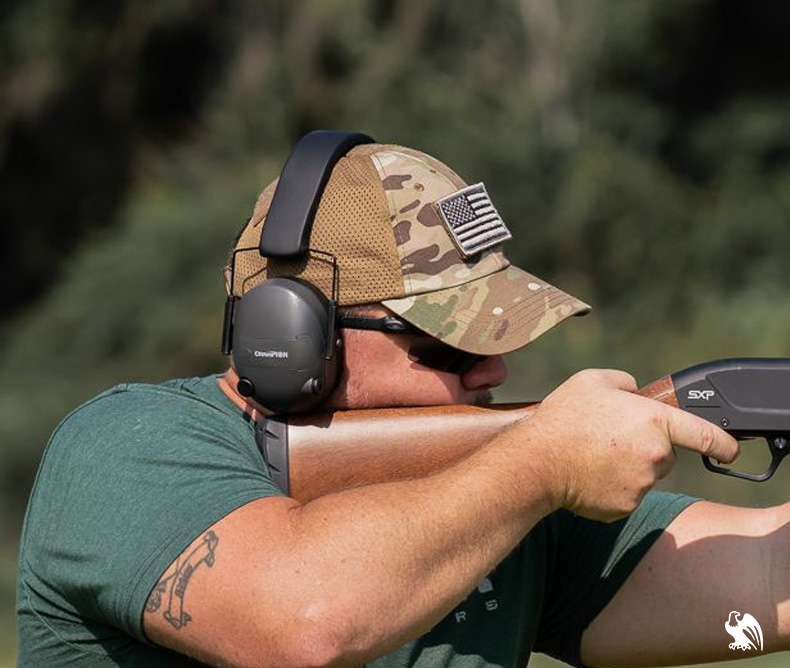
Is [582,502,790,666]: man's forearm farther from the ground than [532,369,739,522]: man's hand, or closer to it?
closer to it

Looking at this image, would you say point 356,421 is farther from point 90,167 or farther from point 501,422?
point 90,167

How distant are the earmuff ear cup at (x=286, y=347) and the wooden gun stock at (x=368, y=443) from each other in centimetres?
5

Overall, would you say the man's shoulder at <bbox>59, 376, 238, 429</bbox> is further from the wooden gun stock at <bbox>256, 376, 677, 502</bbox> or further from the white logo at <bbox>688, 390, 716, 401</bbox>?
the white logo at <bbox>688, 390, 716, 401</bbox>

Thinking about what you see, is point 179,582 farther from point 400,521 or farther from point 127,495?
point 400,521

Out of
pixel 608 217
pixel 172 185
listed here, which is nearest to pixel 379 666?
pixel 608 217

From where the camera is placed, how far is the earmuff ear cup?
2.81 meters

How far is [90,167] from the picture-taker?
2019 cm

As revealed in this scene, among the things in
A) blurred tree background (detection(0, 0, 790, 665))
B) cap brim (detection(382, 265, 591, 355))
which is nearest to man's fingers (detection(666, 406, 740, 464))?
cap brim (detection(382, 265, 591, 355))

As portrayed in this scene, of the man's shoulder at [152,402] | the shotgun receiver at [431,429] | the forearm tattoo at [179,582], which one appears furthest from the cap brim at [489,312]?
the forearm tattoo at [179,582]

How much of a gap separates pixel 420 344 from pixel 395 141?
13.2 metres

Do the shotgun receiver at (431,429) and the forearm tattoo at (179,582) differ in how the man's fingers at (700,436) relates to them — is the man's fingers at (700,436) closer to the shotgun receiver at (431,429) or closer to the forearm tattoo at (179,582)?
the shotgun receiver at (431,429)

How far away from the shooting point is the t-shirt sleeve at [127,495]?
2473 mm

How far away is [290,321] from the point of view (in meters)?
2.83

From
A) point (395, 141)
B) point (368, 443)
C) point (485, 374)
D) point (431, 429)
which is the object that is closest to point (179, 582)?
point (368, 443)
